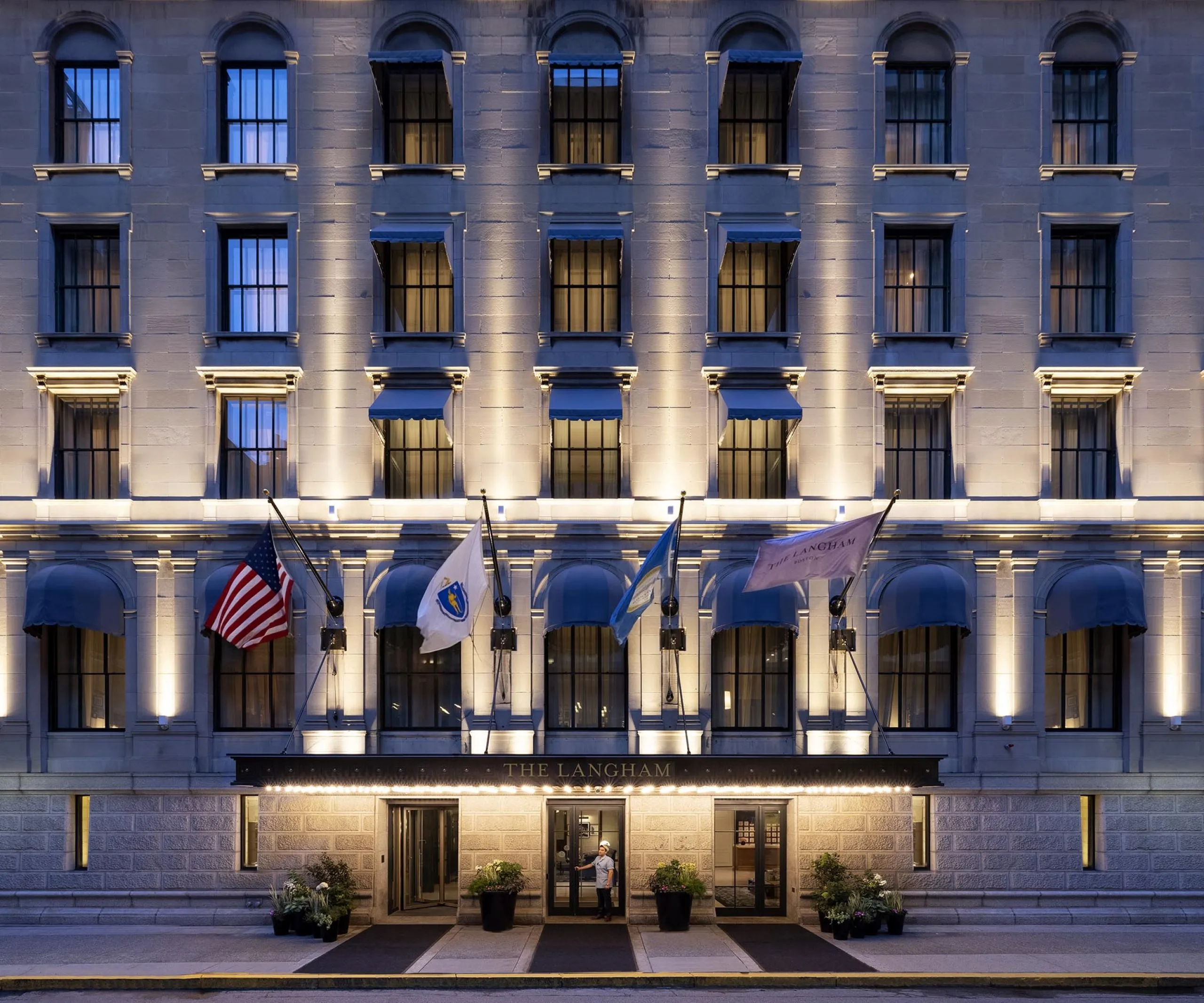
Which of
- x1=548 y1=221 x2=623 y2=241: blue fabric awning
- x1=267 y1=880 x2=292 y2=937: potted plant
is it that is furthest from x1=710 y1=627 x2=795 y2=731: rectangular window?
x1=267 y1=880 x2=292 y2=937: potted plant

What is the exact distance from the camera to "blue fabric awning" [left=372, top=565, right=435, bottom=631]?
19.5 m

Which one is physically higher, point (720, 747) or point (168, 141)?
point (168, 141)

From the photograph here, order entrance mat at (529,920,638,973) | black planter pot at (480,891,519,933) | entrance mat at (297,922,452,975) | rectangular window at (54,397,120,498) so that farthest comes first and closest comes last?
rectangular window at (54,397,120,498)
black planter pot at (480,891,519,933)
entrance mat at (529,920,638,973)
entrance mat at (297,922,452,975)

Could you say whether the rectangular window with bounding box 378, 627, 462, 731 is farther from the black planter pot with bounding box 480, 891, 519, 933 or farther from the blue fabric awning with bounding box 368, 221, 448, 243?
the blue fabric awning with bounding box 368, 221, 448, 243

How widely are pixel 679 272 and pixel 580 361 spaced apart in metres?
2.82

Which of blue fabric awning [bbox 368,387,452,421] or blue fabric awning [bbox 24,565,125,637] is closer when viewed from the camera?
blue fabric awning [bbox 24,565,125,637]

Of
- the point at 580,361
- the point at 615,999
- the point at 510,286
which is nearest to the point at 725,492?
the point at 580,361

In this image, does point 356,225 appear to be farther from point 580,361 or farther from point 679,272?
point 679,272

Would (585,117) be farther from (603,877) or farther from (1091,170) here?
(603,877)

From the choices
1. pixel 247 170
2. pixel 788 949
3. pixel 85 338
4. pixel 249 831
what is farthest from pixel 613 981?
pixel 247 170

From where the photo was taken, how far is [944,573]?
19.7 meters

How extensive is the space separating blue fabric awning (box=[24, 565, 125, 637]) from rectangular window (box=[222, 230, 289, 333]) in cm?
593

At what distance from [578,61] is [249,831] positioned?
1745 cm

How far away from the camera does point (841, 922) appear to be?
18250 mm
